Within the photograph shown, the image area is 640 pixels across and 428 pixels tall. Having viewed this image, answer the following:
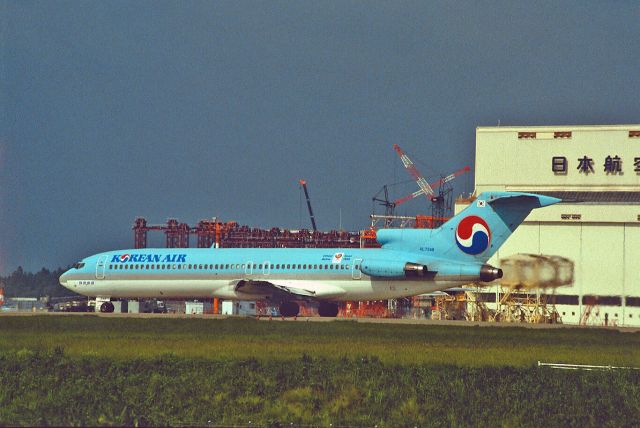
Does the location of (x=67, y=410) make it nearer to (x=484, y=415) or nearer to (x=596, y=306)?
(x=484, y=415)

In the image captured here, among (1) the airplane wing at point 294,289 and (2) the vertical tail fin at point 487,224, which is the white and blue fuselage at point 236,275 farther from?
(2) the vertical tail fin at point 487,224

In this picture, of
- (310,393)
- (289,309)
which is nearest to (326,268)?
(289,309)

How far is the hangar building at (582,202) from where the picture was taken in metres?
80.1

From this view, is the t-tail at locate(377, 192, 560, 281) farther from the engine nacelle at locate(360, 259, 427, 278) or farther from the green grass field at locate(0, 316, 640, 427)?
the green grass field at locate(0, 316, 640, 427)

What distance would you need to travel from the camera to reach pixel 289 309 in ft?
222

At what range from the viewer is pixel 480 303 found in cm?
8094

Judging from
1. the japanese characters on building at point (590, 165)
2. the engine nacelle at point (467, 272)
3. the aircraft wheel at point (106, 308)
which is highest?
the japanese characters on building at point (590, 165)

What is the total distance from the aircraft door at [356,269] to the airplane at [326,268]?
0.22 ft

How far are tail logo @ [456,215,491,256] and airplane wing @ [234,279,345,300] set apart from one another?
854 centimetres

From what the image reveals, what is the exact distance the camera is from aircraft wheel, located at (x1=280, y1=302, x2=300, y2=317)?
221ft

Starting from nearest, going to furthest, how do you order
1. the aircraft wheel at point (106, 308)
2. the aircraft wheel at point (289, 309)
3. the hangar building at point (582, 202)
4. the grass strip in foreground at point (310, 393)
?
the grass strip in foreground at point (310, 393), the aircraft wheel at point (289, 309), the aircraft wheel at point (106, 308), the hangar building at point (582, 202)

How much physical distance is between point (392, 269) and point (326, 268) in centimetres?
498

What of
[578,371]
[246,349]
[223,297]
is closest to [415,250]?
[223,297]

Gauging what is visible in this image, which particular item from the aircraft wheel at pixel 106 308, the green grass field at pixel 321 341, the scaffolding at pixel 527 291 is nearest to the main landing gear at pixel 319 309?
the scaffolding at pixel 527 291
